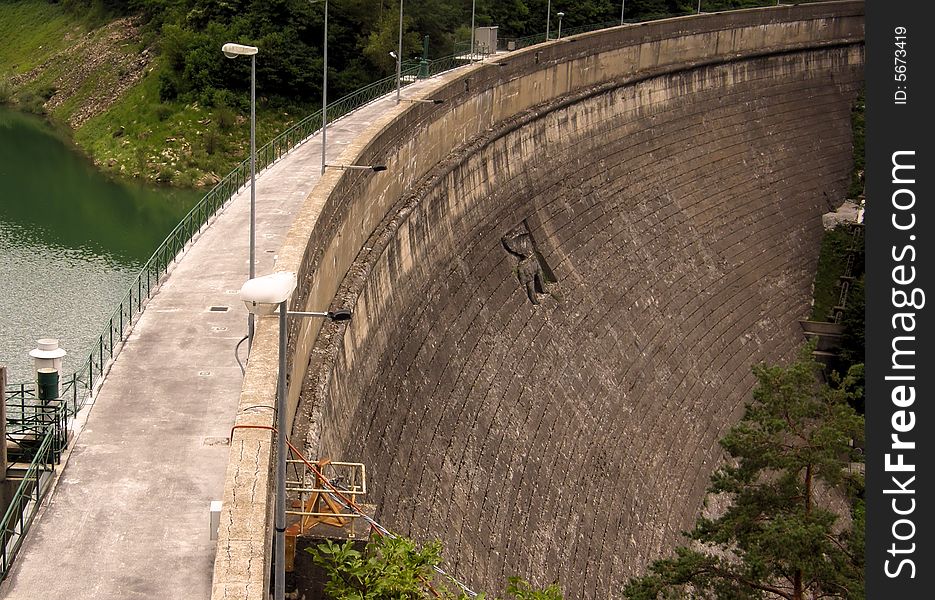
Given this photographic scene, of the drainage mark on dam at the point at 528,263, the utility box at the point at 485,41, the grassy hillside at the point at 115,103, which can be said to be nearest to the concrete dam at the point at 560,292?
the drainage mark on dam at the point at 528,263

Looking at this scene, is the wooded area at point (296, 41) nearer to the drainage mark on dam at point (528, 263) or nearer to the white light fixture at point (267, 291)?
the drainage mark on dam at point (528, 263)

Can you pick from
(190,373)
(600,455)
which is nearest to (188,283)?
(190,373)

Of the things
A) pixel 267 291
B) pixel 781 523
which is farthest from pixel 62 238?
pixel 267 291

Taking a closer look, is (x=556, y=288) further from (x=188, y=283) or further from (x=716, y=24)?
(x=716, y=24)

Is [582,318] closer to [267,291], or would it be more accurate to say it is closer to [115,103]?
[267,291]

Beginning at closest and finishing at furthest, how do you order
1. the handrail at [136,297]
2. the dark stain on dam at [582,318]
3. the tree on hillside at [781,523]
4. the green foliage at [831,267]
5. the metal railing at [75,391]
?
the metal railing at [75,391] → the handrail at [136,297] → the tree on hillside at [781,523] → the dark stain on dam at [582,318] → the green foliage at [831,267]

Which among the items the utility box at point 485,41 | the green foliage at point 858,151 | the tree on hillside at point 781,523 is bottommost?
the tree on hillside at point 781,523
